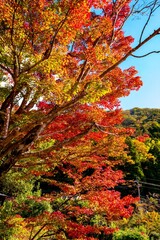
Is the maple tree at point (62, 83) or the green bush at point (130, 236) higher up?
the maple tree at point (62, 83)

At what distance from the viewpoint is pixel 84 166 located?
816cm

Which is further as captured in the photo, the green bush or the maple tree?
the green bush

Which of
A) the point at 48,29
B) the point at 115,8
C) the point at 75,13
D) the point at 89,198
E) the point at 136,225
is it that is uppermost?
the point at 115,8

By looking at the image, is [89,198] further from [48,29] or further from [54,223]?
[48,29]

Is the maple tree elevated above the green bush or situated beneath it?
elevated above

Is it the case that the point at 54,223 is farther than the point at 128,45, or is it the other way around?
the point at 128,45

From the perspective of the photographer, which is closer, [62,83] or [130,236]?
[62,83]

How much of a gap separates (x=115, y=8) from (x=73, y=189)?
5.43 metres

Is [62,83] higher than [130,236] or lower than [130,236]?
higher

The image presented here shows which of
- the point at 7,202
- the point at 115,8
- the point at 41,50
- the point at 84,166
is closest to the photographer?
the point at 41,50

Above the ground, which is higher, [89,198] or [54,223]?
[89,198]

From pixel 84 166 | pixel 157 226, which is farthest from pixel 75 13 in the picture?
pixel 157 226

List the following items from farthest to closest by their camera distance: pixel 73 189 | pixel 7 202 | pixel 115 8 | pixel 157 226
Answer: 1. pixel 7 202
2. pixel 157 226
3. pixel 73 189
4. pixel 115 8

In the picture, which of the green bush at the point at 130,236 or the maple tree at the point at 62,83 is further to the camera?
the green bush at the point at 130,236
